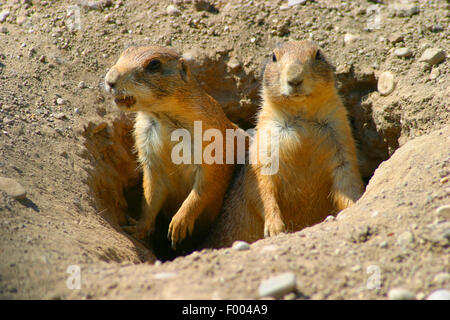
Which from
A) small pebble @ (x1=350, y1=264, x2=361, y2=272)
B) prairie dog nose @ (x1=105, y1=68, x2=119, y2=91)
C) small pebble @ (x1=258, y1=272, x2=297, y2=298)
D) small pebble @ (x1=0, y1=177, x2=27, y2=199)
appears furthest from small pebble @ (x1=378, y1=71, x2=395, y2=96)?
small pebble @ (x1=0, y1=177, x2=27, y2=199)

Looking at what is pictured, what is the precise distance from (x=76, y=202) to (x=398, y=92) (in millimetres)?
3895

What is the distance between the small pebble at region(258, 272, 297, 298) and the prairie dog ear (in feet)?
10.7

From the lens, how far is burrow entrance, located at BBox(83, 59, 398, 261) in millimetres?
6344

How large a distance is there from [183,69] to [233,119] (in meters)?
2.30

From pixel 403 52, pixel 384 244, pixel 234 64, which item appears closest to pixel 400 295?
pixel 384 244

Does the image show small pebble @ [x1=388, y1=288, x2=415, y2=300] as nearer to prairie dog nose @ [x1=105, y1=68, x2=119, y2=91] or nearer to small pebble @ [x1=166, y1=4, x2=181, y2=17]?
prairie dog nose @ [x1=105, y1=68, x2=119, y2=91]

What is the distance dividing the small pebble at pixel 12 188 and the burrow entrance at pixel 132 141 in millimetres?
1337

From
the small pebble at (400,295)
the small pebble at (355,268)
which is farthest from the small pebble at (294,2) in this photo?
the small pebble at (400,295)

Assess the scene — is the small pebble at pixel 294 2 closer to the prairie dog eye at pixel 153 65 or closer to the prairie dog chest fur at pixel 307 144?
the prairie dog chest fur at pixel 307 144

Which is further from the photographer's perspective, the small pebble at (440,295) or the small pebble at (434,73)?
the small pebble at (434,73)

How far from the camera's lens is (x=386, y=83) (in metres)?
6.52

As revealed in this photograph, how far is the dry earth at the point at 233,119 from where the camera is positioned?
131 inches
